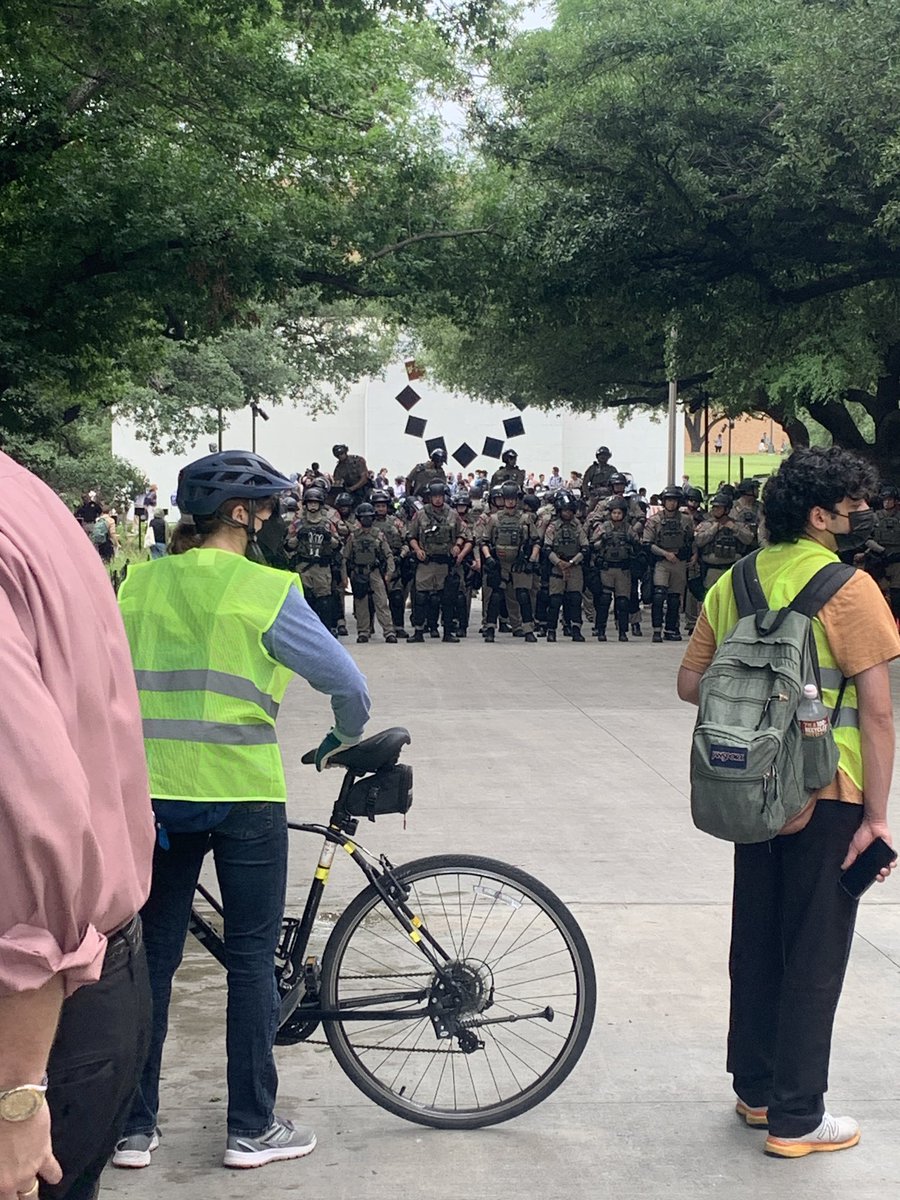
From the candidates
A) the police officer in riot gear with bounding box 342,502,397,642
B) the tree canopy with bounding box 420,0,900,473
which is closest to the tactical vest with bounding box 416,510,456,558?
the police officer in riot gear with bounding box 342,502,397,642

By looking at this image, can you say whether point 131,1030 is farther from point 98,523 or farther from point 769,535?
point 98,523

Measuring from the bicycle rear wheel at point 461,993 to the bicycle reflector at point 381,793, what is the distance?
0.56 feet

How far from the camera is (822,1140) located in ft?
13.7

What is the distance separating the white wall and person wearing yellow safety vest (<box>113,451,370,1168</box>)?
47.2 m

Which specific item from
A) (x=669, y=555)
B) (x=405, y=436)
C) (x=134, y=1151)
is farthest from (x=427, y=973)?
(x=405, y=436)

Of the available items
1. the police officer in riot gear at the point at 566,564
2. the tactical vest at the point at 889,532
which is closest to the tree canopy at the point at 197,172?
the police officer in riot gear at the point at 566,564

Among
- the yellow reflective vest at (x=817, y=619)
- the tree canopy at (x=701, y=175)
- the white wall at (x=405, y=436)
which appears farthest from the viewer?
the white wall at (x=405, y=436)

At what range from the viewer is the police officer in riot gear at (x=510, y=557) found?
19.2 meters

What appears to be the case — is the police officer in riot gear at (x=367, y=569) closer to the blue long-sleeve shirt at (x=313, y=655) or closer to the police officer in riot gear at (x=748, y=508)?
the police officer in riot gear at (x=748, y=508)

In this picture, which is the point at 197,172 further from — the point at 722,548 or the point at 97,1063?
the point at 97,1063

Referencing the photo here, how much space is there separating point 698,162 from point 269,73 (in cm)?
437

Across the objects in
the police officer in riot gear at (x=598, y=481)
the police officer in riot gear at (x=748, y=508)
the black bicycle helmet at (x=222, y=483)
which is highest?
the police officer in riot gear at (x=598, y=481)

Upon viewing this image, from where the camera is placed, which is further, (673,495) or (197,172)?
(673,495)

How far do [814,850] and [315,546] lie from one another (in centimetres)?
1461
